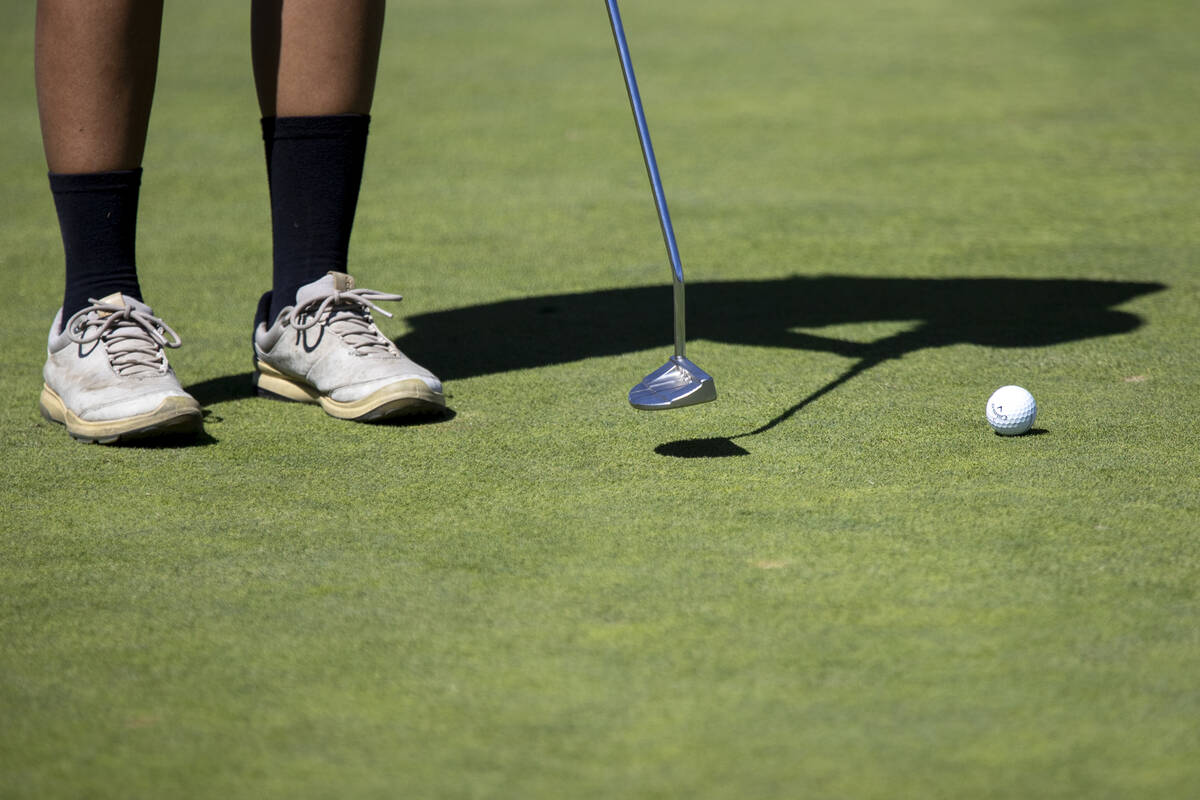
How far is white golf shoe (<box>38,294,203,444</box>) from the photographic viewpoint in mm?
2133

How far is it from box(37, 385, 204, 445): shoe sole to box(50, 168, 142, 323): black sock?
0.78 feet

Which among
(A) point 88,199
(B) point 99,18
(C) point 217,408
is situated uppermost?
(B) point 99,18

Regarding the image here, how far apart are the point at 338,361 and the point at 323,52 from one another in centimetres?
54

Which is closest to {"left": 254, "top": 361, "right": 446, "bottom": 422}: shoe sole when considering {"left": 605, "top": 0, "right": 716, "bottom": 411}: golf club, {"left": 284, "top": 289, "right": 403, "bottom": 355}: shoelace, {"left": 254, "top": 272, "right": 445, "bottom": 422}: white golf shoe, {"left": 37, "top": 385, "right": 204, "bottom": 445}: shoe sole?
{"left": 254, "top": 272, "right": 445, "bottom": 422}: white golf shoe

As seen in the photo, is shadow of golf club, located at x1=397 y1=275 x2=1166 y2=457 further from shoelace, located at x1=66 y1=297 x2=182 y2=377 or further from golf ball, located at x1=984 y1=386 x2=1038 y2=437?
shoelace, located at x1=66 y1=297 x2=182 y2=377

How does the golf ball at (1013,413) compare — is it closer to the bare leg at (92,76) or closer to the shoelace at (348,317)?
the shoelace at (348,317)

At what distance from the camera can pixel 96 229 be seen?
7.53 ft

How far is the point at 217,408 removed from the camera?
2.39m

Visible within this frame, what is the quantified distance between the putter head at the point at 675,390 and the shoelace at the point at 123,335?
80 cm

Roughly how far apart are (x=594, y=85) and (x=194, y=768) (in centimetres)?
496

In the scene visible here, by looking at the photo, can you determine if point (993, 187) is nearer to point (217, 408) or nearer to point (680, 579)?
point (217, 408)

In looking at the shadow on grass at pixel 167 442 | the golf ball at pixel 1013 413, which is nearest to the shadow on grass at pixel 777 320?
the shadow on grass at pixel 167 442

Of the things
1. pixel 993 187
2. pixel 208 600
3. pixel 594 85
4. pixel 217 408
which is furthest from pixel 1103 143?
pixel 208 600

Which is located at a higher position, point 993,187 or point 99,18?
point 99,18
